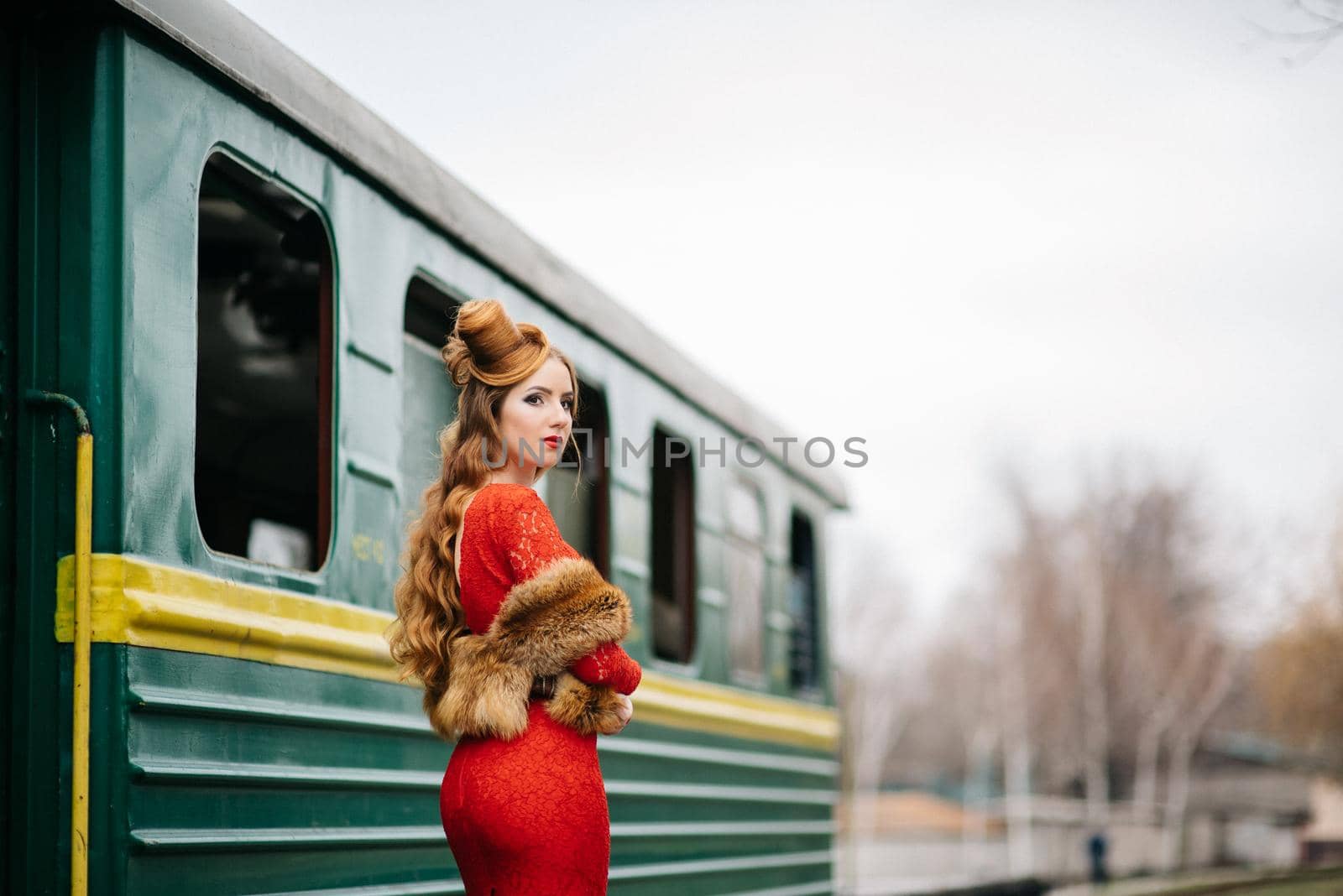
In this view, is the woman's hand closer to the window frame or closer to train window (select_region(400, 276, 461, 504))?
the window frame

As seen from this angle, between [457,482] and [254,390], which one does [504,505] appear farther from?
[254,390]

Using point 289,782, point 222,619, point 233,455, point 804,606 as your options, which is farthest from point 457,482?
point 804,606

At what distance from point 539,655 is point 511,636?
0.07 meters

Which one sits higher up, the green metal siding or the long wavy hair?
the long wavy hair

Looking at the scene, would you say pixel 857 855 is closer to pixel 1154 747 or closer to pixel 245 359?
pixel 1154 747

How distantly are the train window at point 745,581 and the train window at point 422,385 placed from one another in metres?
2.82

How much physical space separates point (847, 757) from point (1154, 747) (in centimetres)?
963

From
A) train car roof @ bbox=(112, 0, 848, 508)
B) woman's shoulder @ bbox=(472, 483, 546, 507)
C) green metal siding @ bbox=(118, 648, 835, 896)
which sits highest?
train car roof @ bbox=(112, 0, 848, 508)

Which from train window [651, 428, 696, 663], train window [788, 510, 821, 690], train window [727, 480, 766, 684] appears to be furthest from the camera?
train window [788, 510, 821, 690]

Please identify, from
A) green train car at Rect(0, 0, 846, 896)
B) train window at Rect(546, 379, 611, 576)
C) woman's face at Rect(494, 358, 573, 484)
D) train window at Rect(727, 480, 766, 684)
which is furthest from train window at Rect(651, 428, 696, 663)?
woman's face at Rect(494, 358, 573, 484)

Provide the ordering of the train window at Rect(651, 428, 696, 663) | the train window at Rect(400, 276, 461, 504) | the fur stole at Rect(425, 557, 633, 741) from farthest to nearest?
the train window at Rect(651, 428, 696, 663), the train window at Rect(400, 276, 461, 504), the fur stole at Rect(425, 557, 633, 741)

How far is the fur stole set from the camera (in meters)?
3.17

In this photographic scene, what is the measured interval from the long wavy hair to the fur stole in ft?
0.48

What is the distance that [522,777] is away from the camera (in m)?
3.11
